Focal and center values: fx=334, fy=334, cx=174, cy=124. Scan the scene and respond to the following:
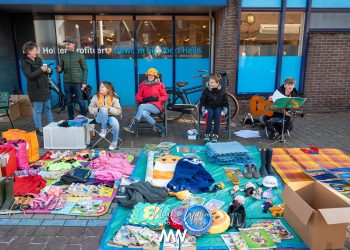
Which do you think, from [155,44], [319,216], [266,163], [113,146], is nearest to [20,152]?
[113,146]

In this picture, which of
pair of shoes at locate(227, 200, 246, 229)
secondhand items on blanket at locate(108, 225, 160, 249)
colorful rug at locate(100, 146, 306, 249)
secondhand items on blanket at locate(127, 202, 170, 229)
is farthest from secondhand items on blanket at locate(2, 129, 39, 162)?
pair of shoes at locate(227, 200, 246, 229)

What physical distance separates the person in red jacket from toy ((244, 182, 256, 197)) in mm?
2892

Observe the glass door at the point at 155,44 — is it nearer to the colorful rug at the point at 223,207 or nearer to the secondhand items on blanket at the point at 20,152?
the colorful rug at the point at 223,207

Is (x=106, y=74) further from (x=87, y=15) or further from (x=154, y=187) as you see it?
(x=154, y=187)

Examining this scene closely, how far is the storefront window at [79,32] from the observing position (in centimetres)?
934

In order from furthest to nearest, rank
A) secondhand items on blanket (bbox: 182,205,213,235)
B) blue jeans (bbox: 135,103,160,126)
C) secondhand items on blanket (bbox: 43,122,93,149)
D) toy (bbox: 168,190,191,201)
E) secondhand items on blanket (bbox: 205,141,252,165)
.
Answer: blue jeans (bbox: 135,103,160,126) → secondhand items on blanket (bbox: 43,122,93,149) → secondhand items on blanket (bbox: 205,141,252,165) → toy (bbox: 168,190,191,201) → secondhand items on blanket (bbox: 182,205,213,235)

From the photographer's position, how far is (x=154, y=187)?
13.5 feet

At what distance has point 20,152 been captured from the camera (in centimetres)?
489

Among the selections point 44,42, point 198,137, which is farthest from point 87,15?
point 198,137

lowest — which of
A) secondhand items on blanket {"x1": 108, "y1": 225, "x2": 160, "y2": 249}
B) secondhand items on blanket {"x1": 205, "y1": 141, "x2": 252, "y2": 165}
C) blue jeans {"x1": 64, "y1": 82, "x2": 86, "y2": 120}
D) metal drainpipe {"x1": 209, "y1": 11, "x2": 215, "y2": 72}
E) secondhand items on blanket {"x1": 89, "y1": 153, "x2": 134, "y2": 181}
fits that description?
secondhand items on blanket {"x1": 108, "y1": 225, "x2": 160, "y2": 249}

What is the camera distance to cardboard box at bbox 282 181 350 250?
2949mm

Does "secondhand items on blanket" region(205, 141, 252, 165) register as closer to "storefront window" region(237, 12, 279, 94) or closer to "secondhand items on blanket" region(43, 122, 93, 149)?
"secondhand items on blanket" region(43, 122, 93, 149)

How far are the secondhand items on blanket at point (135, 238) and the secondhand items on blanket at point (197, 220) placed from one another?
31cm

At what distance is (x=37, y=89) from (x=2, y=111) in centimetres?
213
